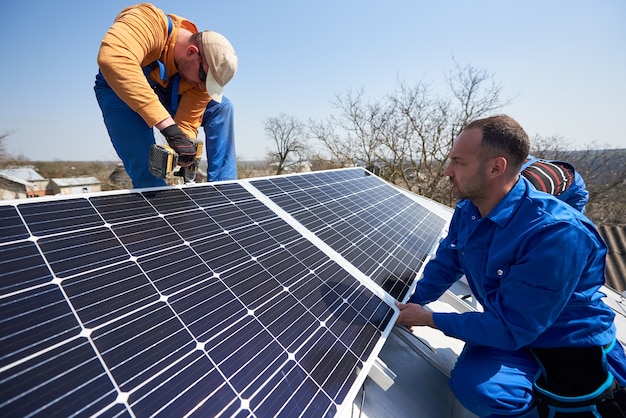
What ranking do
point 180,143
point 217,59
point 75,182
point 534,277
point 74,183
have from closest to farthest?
point 534,277 → point 180,143 → point 217,59 → point 74,183 → point 75,182

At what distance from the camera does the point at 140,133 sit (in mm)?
3363

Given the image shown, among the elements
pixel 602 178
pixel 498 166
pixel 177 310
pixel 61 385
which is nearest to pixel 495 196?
pixel 498 166

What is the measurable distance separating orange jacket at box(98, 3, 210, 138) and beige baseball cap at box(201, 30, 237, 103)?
0.45 meters

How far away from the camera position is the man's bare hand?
232cm

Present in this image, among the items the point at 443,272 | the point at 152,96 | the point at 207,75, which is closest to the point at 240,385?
the point at 443,272

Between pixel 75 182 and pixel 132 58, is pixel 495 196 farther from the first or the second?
pixel 75 182

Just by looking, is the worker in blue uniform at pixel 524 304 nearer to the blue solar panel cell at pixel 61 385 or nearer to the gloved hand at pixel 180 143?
the blue solar panel cell at pixel 61 385

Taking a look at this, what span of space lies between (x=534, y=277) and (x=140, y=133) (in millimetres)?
4334

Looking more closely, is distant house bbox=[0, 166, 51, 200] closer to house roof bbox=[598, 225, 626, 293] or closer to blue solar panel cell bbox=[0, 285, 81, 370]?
blue solar panel cell bbox=[0, 285, 81, 370]

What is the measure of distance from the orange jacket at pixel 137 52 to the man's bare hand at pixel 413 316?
2958 millimetres

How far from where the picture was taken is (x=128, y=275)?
163 centimetres

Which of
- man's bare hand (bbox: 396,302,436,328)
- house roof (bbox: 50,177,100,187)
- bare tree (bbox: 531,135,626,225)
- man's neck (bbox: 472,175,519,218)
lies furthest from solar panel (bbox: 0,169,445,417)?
house roof (bbox: 50,177,100,187)

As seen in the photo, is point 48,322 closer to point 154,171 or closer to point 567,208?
point 154,171

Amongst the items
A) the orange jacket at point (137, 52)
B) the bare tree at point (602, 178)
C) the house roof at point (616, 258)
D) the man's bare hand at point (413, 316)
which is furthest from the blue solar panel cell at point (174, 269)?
the bare tree at point (602, 178)
